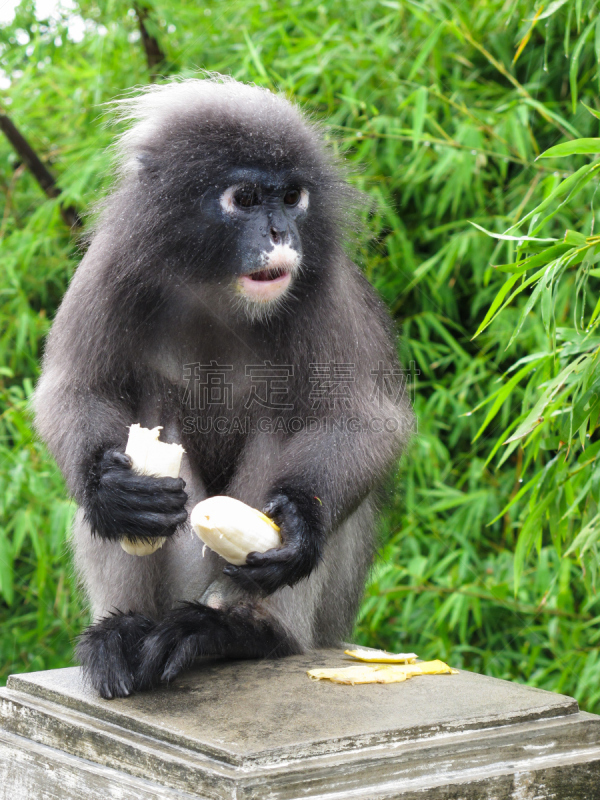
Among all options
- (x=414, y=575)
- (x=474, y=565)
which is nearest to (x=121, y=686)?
(x=414, y=575)

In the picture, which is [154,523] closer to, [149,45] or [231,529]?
[231,529]

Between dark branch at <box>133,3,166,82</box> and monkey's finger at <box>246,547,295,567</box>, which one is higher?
dark branch at <box>133,3,166,82</box>

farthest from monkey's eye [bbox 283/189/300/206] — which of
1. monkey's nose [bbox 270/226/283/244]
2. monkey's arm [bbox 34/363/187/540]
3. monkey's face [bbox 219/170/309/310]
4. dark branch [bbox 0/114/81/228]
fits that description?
dark branch [bbox 0/114/81/228]

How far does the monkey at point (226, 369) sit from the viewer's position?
2277mm

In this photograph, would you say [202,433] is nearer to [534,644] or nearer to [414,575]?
[414,575]

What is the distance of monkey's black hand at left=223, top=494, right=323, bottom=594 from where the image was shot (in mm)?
2012

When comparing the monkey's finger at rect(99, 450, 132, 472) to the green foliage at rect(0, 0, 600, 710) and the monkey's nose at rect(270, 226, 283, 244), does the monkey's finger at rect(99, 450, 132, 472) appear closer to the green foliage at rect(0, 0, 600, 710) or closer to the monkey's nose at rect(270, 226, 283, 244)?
the monkey's nose at rect(270, 226, 283, 244)

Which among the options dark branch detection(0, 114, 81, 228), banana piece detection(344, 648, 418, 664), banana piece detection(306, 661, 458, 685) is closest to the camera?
banana piece detection(306, 661, 458, 685)

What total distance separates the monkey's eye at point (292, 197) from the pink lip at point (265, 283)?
0.61 ft

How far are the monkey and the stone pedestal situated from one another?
0.17 meters

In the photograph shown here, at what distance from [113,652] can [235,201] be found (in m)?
1.12

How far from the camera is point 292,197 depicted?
7.76ft

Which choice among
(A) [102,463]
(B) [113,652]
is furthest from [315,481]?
(B) [113,652]

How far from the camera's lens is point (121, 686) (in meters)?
2.03
